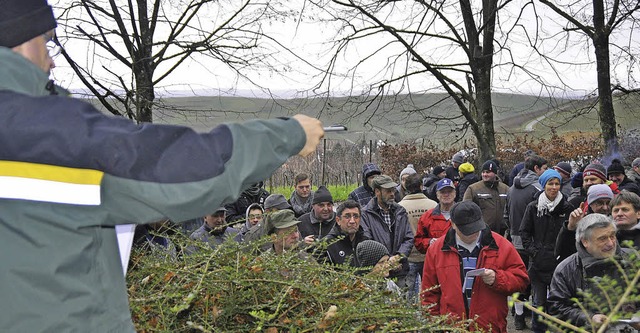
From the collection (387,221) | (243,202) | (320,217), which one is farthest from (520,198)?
(243,202)

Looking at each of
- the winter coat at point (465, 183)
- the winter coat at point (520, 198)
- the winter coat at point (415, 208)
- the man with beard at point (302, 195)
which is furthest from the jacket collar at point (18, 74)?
the winter coat at point (465, 183)

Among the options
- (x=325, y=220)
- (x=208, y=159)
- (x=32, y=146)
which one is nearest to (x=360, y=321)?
(x=208, y=159)

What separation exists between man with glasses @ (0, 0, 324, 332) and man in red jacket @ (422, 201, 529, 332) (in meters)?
4.01

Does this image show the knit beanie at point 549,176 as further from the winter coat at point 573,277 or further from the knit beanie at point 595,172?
the winter coat at point 573,277

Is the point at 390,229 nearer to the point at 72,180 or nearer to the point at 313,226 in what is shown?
the point at 313,226

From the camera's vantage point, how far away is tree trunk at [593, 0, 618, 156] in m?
13.9

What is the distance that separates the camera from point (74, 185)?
5.54 ft

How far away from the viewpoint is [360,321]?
2.86 metres

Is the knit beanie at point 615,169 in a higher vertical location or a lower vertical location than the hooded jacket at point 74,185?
lower

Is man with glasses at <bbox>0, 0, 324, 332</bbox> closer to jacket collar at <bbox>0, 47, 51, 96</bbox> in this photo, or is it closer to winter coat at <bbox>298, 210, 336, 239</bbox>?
jacket collar at <bbox>0, 47, 51, 96</bbox>

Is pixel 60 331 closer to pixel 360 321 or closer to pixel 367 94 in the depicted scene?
pixel 360 321

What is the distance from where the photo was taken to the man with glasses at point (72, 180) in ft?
5.44

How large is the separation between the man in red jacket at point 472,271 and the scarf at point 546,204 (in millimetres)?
2958

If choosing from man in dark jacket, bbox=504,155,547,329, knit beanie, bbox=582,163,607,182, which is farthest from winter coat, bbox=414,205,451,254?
knit beanie, bbox=582,163,607,182
